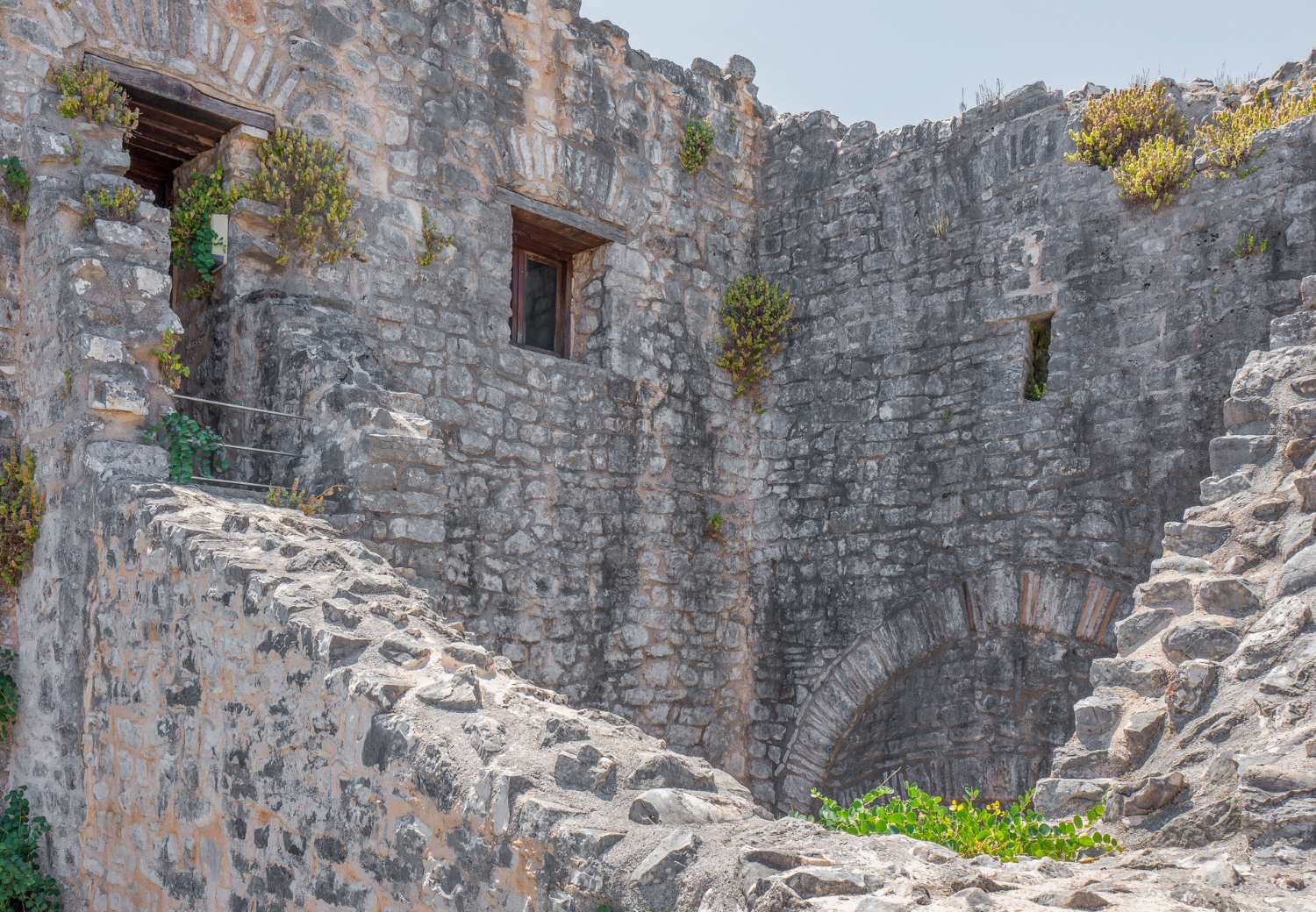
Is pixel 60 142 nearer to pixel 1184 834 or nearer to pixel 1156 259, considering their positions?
pixel 1184 834

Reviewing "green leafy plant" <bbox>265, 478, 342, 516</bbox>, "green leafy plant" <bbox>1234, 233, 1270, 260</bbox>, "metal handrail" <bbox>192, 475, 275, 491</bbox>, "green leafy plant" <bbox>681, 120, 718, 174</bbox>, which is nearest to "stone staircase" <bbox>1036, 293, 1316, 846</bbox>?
"green leafy plant" <bbox>1234, 233, 1270, 260</bbox>

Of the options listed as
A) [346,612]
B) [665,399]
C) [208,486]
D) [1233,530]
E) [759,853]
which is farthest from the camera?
[665,399]

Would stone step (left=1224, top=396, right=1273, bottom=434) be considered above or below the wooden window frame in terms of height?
below

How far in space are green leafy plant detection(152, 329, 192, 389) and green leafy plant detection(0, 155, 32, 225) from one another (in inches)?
36.5

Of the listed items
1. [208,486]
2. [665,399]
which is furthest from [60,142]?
[665,399]

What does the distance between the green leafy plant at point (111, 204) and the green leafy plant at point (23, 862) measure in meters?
2.54

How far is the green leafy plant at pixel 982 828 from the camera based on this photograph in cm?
333

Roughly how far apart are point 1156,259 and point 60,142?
5888 millimetres

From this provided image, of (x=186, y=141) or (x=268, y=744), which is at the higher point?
(x=186, y=141)

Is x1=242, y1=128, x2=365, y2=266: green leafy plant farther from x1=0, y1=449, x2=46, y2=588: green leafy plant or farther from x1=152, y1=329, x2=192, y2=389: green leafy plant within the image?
x1=0, y1=449, x2=46, y2=588: green leafy plant

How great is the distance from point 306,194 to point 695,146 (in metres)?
3.07

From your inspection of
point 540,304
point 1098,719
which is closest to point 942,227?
point 540,304

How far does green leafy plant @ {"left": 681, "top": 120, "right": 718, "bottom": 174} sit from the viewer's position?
8414mm

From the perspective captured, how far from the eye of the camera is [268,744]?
371cm
